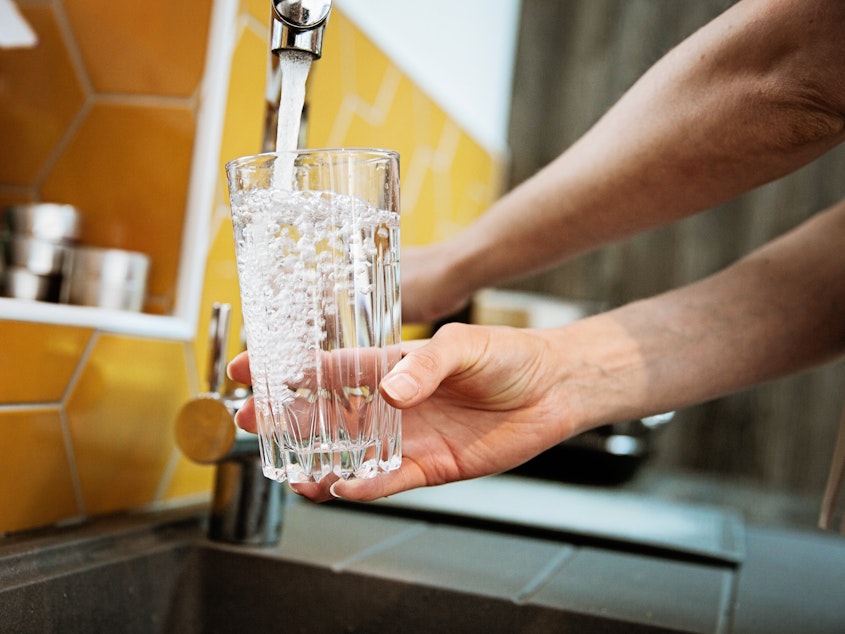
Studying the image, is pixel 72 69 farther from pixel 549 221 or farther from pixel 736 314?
pixel 736 314

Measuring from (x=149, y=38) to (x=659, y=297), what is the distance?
0.55 meters

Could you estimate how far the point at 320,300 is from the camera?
1.61ft

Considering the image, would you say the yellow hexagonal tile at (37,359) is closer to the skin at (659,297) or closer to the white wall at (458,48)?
the skin at (659,297)

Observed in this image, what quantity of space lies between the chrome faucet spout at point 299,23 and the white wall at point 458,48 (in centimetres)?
73

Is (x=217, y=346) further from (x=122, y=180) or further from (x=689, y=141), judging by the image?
(x=689, y=141)

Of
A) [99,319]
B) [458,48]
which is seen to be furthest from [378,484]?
[458,48]

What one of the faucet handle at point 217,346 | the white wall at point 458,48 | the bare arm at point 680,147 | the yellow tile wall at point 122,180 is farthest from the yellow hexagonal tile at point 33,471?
the white wall at point 458,48

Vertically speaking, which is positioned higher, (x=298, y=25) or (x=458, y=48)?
(x=458, y=48)

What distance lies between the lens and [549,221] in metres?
0.81

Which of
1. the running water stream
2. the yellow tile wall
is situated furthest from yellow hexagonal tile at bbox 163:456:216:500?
the running water stream

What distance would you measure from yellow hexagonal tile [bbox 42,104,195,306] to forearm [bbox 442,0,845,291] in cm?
28

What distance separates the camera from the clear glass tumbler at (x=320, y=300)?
0.49 m

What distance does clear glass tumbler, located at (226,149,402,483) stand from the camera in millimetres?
487

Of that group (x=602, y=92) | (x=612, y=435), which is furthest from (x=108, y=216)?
(x=602, y=92)
